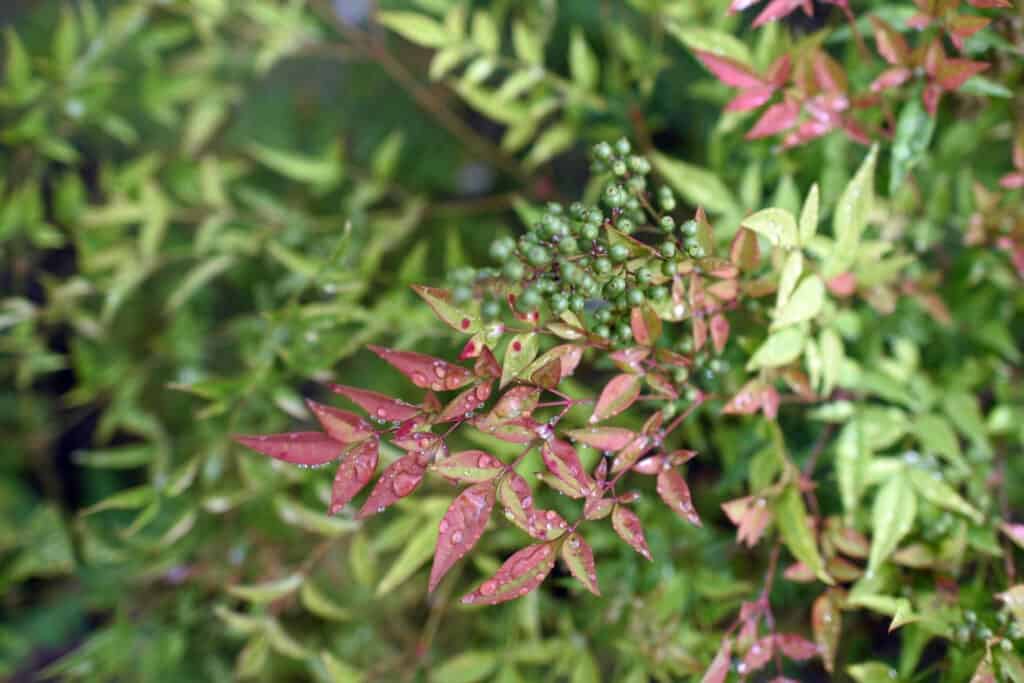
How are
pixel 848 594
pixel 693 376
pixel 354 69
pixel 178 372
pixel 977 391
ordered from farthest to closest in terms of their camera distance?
1. pixel 354 69
2. pixel 178 372
3. pixel 977 391
4. pixel 693 376
5. pixel 848 594

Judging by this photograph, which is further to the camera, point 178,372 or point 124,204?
point 178,372

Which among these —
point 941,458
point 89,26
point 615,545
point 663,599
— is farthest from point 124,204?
point 941,458

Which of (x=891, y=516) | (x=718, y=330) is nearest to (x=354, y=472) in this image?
(x=718, y=330)

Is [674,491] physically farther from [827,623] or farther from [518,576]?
[827,623]

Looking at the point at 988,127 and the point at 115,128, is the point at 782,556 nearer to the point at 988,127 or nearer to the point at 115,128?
the point at 988,127

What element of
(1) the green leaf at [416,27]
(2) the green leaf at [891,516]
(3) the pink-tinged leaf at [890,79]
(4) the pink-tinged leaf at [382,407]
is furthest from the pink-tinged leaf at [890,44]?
(4) the pink-tinged leaf at [382,407]

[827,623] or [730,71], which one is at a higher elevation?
[730,71]

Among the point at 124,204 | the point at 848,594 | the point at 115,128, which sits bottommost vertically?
the point at 848,594

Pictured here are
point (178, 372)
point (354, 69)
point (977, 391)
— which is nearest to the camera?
point (977, 391)
